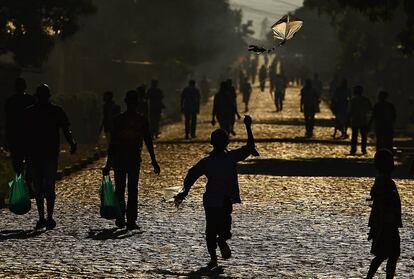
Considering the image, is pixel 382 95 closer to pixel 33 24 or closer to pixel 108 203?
pixel 33 24

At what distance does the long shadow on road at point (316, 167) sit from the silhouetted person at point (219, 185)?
12.1 metres

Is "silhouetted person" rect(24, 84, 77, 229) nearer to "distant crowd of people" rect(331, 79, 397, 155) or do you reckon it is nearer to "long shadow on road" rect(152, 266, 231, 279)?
"long shadow on road" rect(152, 266, 231, 279)

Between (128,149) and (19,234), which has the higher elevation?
(128,149)

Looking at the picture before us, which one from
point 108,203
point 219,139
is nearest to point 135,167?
point 108,203

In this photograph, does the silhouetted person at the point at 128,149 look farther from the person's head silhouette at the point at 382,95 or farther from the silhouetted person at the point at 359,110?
the silhouetted person at the point at 359,110

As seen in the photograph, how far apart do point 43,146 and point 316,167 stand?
482 inches

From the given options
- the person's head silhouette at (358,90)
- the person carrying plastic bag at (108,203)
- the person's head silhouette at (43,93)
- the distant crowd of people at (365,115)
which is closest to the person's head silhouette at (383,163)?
the person carrying plastic bag at (108,203)

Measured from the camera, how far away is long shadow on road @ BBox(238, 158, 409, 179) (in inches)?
965

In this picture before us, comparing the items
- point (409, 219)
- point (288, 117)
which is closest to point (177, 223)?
point (409, 219)

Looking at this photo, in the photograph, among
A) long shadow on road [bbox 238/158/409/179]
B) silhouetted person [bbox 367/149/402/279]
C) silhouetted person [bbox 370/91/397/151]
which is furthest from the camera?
silhouetted person [bbox 370/91/397/151]

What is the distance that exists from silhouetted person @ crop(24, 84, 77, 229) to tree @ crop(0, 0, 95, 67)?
62.5 ft

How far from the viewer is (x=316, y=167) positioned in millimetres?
26359

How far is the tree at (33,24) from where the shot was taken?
34156mm

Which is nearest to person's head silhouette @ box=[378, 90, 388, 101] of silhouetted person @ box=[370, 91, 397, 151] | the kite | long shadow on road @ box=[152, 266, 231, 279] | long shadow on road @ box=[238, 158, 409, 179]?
silhouetted person @ box=[370, 91, 397, 151]
